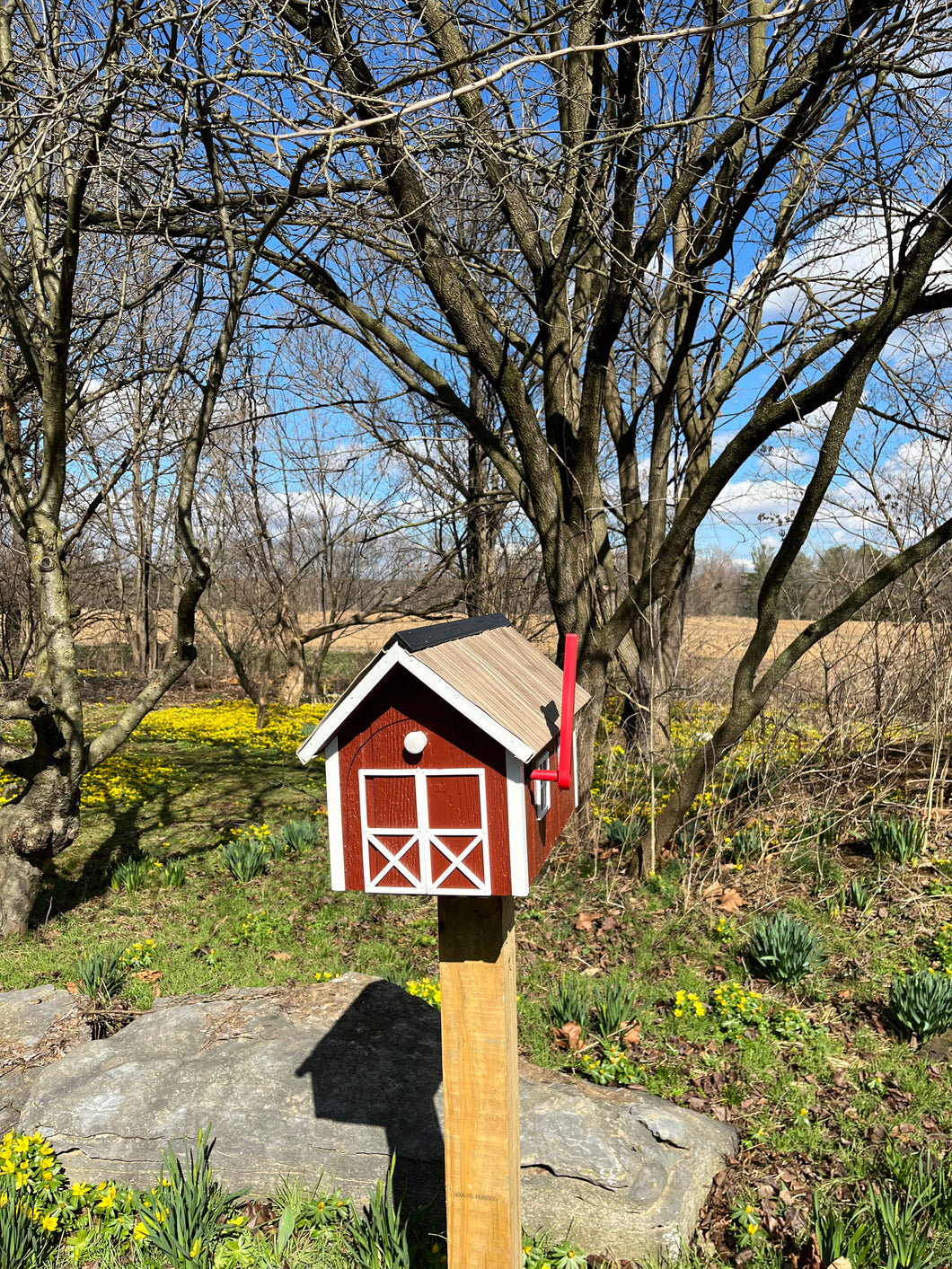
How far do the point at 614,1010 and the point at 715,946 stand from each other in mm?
1299

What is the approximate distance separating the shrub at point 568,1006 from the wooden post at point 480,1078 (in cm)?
183

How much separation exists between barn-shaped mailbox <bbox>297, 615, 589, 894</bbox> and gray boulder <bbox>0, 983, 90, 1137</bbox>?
8.61ft

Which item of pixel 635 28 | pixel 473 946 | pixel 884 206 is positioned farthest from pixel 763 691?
pixel 635 28

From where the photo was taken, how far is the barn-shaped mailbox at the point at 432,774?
6.39ft

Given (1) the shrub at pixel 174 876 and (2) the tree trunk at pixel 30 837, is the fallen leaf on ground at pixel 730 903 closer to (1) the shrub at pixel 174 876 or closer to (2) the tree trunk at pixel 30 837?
(1) the shrub at pixel 174 876

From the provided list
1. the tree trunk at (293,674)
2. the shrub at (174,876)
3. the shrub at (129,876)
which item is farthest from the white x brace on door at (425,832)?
the tree trunk at (293,674)

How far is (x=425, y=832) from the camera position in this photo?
201 centimetres

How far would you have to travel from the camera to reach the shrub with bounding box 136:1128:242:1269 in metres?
2.76

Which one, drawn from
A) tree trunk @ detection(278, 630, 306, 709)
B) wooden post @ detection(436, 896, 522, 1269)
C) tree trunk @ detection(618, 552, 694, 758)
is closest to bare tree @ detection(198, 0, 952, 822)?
tree trunk @ detection(618, 552, 694, 758)

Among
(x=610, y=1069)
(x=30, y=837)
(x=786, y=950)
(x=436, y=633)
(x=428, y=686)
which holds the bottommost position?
(x=610, y=1069)

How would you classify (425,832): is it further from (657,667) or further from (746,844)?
(657,667)

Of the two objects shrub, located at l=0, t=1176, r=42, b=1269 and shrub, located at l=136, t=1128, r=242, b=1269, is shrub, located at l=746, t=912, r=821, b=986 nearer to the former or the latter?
shrub, located at l=136, t=1128, r=242, b=1269

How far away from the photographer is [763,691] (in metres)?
5.21

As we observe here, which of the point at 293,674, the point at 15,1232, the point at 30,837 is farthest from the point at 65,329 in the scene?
the point at 293,674
